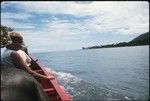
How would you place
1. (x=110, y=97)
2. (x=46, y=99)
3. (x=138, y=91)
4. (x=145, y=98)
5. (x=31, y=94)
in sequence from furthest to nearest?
1. (x=138, y=91)
2. (x=145, y=98)
3. (x=110, y=97)
4. (x=46, y=99)
5. (x=31, y=94)

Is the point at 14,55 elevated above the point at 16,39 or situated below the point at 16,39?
below

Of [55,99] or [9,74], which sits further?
[55,99]

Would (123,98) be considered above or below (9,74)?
below

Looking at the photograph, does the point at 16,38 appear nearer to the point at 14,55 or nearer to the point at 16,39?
the point at 16,39

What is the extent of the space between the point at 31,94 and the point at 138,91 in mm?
28909

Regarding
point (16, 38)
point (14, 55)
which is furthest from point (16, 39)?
point (14, 55)

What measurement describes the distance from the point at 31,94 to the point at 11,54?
5.57 ft

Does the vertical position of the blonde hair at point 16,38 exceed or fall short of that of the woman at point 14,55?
it exceeds it

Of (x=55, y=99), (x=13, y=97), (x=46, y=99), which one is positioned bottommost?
(x=55, y=99)

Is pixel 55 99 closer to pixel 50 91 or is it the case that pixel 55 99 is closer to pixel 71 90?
pixel 50 91

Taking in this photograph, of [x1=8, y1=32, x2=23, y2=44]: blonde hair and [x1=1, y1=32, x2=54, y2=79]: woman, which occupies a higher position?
[x1=8, y1=32, x2=23, y2=44]: blonde hair

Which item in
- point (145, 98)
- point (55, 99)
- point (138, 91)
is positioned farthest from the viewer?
point (138, 91)

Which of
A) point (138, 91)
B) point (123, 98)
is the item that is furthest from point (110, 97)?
point (138, 91)

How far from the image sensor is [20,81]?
12.1 ft
